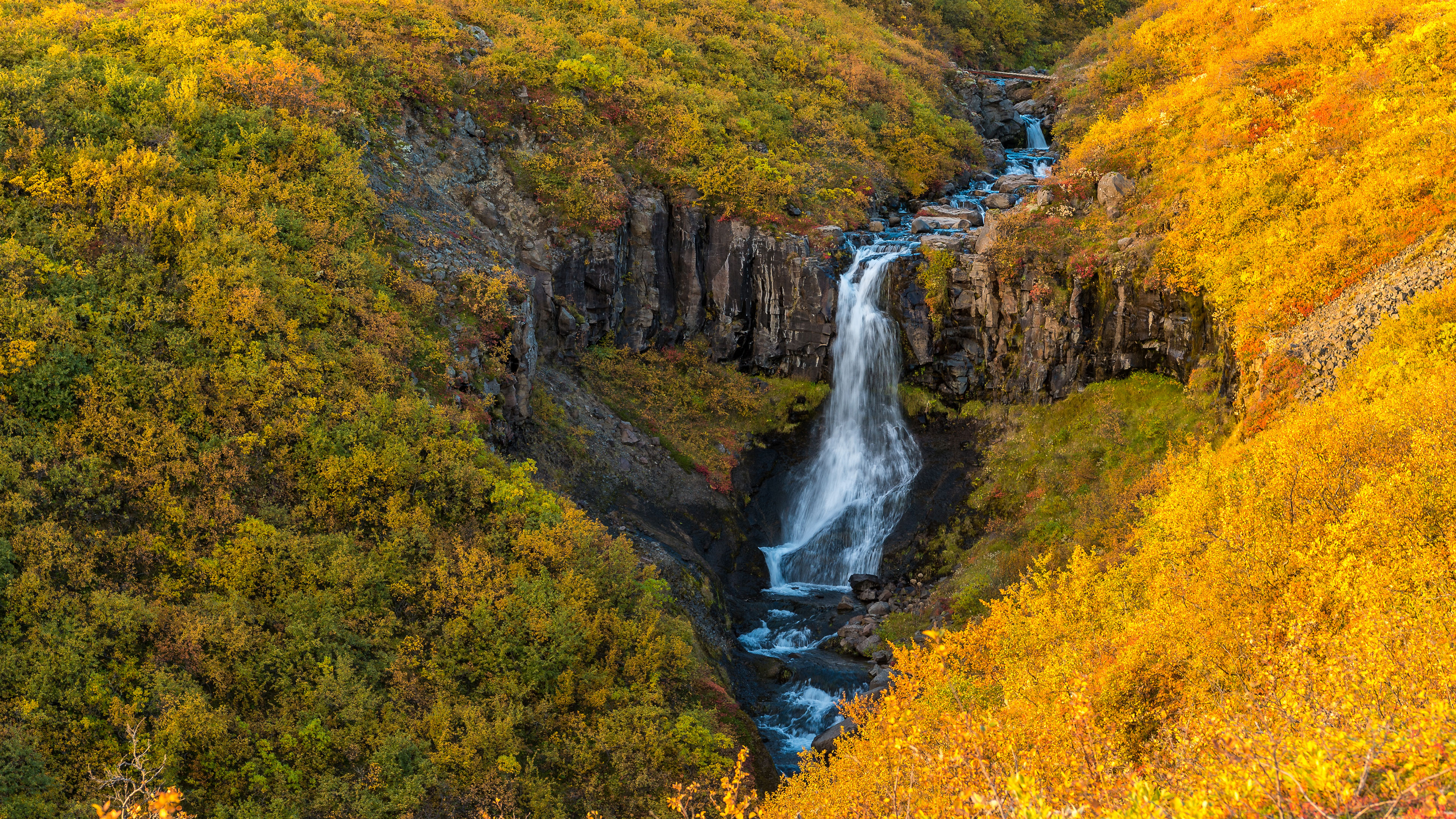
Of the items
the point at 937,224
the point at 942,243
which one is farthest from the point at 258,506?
the point at 937,224

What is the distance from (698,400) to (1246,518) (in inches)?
870

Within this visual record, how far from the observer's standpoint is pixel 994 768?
1040 centimetres

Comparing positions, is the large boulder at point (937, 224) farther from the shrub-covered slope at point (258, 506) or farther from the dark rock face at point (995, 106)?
the shrub-covered slope at point (258, 506)

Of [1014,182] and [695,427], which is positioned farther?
[1014,182]

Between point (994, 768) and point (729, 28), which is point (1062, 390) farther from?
point (729, 28)

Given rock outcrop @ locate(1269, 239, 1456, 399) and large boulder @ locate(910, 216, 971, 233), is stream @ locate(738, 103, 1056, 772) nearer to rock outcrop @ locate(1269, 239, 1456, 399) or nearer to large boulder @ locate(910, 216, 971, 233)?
large boulder @ locate(910, 216, 971, 233)

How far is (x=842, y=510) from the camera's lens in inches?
1224

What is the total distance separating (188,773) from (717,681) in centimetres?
1115

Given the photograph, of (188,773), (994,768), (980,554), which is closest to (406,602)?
(188,773)

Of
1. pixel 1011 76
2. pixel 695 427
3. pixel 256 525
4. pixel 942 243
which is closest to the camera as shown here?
pixel 256 525

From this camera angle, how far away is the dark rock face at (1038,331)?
27.0 m

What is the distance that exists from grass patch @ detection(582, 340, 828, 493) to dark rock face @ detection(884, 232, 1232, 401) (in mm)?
5021

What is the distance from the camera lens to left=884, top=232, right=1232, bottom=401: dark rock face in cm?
2700

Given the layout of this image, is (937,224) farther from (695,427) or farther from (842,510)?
(695,427)
